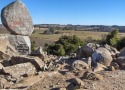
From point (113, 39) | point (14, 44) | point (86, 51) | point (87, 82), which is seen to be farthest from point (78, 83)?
point (113, 39)

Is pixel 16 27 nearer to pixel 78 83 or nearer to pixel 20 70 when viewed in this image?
pixel 20 70

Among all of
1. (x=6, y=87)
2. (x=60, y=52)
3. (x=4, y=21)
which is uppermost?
(x=4, y=21)

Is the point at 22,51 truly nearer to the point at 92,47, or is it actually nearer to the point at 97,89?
the point at 92,47

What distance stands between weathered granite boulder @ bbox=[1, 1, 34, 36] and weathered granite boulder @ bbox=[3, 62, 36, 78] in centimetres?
461

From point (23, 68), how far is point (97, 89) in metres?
3.39

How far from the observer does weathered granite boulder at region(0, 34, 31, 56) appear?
15611 millimetres

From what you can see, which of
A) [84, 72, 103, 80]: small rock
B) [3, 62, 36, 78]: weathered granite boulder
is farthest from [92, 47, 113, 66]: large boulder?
[3, 62, 36, 78]: weathered granite boulder

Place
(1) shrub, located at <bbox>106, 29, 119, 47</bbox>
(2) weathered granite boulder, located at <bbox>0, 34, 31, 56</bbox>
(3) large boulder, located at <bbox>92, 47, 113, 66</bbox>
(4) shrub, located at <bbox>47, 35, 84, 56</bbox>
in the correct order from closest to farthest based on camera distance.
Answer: (3) large boulder, located at <bbox>92, 47, 113, 66</bbox>, (2) weathered granite boulder, located at <bbox>0, 34, 31, 56</bbox>, (1) shrub, located at <bbox>106, 29, 119, 47</bbox>, (4) shrub, located at <bbox>47, 35, 84, 56</bbox>

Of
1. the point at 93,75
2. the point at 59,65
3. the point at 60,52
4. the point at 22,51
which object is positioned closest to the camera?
the point at 93,75

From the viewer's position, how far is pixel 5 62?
44.4ft

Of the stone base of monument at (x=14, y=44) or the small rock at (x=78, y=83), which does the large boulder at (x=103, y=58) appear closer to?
the small rock at (x=78, y=83)

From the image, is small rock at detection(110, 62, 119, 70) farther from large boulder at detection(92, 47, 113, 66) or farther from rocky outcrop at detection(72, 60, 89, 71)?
rocky outcrop at detection(72, 60, 89, 71)

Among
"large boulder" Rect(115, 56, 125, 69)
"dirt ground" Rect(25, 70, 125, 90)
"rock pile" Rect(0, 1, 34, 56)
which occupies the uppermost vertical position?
"rock pile" Rect(0, 1, 34, 56)

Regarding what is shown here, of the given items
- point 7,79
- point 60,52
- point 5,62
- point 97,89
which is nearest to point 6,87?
point 7,79
